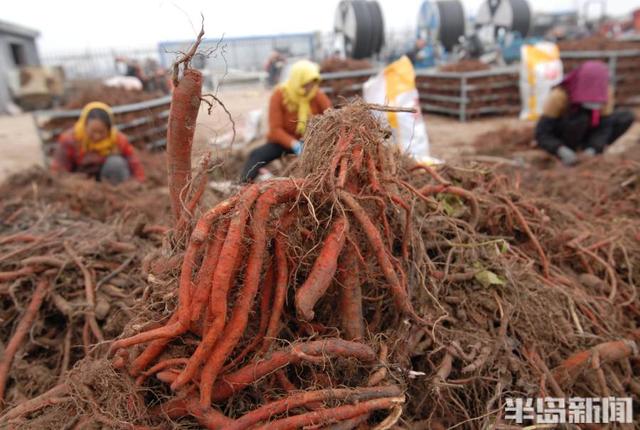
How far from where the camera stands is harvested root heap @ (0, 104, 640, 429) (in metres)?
1.50

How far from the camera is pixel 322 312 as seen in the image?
182 centimetres

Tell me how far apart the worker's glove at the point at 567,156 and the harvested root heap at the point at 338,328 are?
12.0ft

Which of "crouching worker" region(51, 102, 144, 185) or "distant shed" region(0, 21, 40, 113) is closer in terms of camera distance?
"crouching worker" region(51, 102, 144, 185)

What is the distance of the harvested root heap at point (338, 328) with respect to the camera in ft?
4.91

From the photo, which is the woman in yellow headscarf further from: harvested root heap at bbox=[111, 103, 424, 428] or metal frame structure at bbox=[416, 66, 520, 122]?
metal frame structure at bbox=[416, 66, 520, 122]

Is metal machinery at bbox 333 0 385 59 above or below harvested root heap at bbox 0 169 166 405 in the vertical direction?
above

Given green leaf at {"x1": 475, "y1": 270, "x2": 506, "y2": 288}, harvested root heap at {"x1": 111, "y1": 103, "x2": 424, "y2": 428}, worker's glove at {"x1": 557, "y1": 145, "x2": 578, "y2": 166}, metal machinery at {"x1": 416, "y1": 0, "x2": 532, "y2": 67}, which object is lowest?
worker's glove at {"x1": 557, "y1": 145, "x2": 578, "y2": 166}

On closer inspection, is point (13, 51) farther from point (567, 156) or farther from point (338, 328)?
point (338, 328)

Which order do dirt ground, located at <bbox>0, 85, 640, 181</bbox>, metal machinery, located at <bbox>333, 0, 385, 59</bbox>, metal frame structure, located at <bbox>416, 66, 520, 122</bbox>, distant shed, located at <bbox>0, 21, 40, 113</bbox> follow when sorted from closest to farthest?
dirt ground, located at <bbox>0, 85, 640, 181</bbox>
metal frame structure, located at <bbox>416, 66, 520, 122</bbox>
metal machinery, located at <bbox>333, 0, 385, 59</bbox>
distant shed, located at <bbox>0, 21, 40, 113</bbox>

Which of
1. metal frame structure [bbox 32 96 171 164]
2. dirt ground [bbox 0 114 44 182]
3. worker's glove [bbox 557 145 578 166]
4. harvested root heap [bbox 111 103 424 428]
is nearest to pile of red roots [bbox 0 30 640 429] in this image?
harvested root heap [bbox 111 103 424 428]

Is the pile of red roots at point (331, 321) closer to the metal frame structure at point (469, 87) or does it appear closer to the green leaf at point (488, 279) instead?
the green leaf at point (488, 279)

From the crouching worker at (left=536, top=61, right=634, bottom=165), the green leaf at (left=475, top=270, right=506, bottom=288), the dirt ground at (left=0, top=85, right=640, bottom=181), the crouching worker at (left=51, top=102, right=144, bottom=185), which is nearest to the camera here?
the green leaf at (left=475, top=270, right=506, bottom=288)

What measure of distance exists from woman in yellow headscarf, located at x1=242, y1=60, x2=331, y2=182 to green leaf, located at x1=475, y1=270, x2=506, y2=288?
2705 millimetres

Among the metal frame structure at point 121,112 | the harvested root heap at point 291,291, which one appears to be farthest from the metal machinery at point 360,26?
the harvested root heap at point 291,291
